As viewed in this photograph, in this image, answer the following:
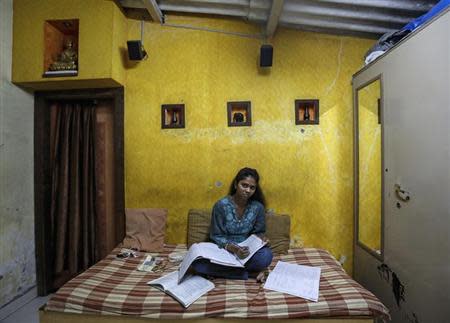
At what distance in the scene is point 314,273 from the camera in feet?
6.20

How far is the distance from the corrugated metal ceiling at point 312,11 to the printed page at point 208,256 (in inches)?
69.1

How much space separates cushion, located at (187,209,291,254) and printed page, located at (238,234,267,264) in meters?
0.29

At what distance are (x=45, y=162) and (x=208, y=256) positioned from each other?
1.84 m

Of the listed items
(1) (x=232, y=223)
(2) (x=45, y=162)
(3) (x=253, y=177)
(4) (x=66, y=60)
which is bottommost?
(1) (x=232, y=223)

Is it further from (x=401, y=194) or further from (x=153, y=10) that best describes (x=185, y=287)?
(x=153, y=10)

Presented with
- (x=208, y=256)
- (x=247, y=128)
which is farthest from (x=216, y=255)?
(x=247, y=128)

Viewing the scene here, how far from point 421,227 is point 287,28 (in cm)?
190

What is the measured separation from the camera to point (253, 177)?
87.5 inches

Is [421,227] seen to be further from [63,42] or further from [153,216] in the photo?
[63,42]

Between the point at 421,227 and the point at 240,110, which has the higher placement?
the point at 240,110

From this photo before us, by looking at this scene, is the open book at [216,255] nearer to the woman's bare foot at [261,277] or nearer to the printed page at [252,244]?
the printed page at [252,244]

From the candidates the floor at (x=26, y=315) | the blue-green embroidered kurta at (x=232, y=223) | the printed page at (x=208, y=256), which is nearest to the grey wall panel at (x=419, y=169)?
the blue-green embroidered kurta at (x=232, y=223)

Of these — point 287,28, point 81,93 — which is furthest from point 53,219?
point 287,28

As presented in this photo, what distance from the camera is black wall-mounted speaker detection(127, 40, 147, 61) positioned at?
2344 millimetres
